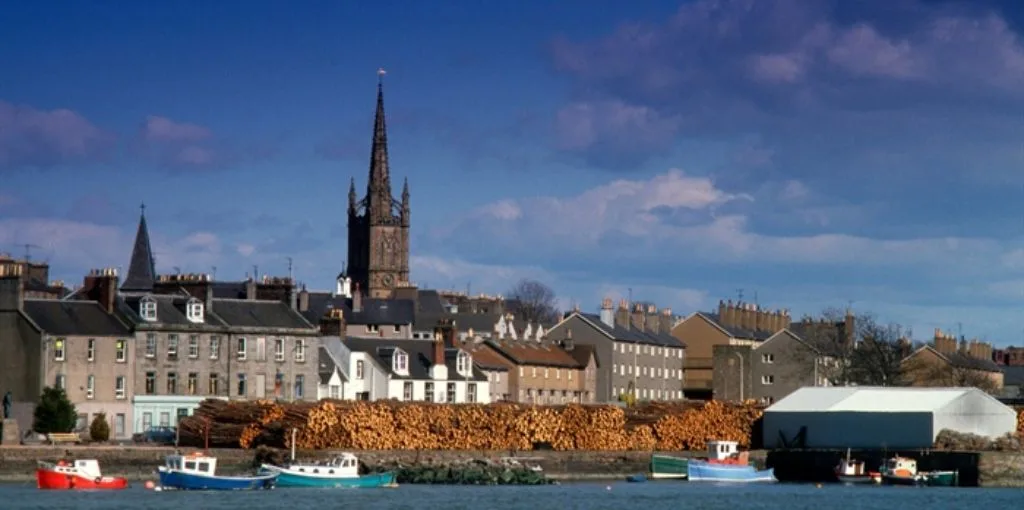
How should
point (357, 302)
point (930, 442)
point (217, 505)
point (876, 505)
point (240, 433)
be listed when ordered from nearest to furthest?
point (217, 505)
point (876, 505)
point (240, 433)
point (930, 442)
point (357, 302)

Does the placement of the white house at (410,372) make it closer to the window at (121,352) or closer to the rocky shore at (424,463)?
the window at (121,352)

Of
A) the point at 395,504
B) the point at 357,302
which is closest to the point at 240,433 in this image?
the point at 395,504

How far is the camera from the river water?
216 feet

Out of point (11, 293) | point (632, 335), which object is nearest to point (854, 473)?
point (11, 293)

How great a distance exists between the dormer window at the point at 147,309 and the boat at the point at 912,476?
32911 millimetres

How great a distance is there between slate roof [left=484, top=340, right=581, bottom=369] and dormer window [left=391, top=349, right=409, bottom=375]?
18.2m

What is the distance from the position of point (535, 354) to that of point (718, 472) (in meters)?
43.4

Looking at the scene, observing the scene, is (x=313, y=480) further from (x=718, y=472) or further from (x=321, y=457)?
(x=718, y=472)

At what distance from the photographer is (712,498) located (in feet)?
248

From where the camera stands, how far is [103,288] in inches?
3656

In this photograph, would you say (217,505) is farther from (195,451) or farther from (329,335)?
(329,335)

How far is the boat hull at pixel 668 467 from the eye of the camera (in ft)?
289

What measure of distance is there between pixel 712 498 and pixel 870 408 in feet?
61.8

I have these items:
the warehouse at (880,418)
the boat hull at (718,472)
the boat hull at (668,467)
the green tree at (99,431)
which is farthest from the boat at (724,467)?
the green tree at (99,431)
